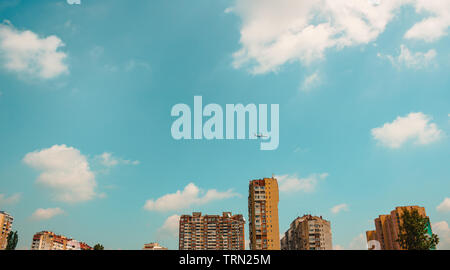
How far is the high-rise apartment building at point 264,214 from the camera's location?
286ft

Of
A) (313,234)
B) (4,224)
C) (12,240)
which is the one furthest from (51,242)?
(313,234)

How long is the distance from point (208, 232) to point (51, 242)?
6217cm

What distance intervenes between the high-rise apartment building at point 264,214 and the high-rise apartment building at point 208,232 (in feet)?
139

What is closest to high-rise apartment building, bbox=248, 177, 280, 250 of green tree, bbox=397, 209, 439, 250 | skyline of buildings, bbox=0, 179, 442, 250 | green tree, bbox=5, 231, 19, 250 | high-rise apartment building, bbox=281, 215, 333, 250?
skyline of buildings, bbox=0, 179, 442, 250

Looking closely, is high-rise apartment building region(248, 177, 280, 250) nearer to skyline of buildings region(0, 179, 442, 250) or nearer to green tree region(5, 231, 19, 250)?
skyline of buildings region(0, 179, 442, 250)

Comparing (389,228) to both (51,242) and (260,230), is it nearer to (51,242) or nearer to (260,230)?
(260,230)

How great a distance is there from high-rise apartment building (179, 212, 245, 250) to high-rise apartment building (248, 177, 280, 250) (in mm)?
42271

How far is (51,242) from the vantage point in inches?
5084

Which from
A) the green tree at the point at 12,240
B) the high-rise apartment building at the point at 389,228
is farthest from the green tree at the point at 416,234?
the green tree at the point at 12,240

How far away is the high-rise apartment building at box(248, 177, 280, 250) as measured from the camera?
8731 cm
